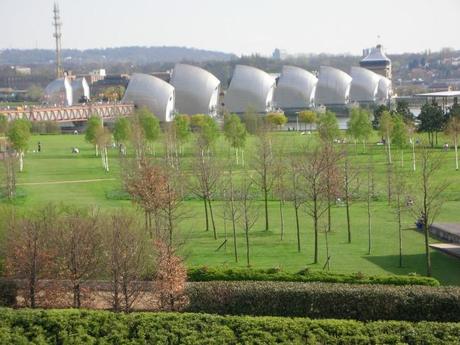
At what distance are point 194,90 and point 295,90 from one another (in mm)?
15147

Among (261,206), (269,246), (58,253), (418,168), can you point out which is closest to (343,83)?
(418,168)

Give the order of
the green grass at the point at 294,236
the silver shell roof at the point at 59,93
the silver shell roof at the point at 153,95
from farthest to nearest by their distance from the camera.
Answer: the silver shell roof at the point at 59,93 < the silver shell roof at the point at 153,95 < the green grass at the point at 294,236

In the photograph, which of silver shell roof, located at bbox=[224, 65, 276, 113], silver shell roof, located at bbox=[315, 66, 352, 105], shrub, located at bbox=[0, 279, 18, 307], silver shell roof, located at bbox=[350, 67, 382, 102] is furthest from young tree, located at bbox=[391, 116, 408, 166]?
silver shell roof, located at bbox=[350, 67, 382, 102]

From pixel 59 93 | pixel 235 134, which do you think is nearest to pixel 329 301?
pixel 235 134

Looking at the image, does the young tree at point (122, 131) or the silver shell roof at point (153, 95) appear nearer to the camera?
the young tree at point (122, 131)

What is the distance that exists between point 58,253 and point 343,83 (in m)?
81.8

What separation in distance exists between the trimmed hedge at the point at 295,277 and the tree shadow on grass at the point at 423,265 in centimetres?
206

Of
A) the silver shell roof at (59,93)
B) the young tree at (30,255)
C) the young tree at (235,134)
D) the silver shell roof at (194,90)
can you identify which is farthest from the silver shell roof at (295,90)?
the young tree at (30,255)

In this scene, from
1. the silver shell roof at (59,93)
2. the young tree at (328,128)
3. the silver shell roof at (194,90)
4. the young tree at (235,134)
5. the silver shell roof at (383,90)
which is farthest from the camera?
the silver shell roof at (383,90)

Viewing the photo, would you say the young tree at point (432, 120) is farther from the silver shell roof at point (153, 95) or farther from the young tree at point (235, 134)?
the silver shell roof at point (153, 95)

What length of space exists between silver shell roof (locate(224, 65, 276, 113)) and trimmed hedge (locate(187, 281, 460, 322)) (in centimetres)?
6780

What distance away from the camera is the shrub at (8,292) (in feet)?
54.1

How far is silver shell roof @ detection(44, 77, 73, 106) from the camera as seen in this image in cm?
9519

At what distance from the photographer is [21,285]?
671 inches
